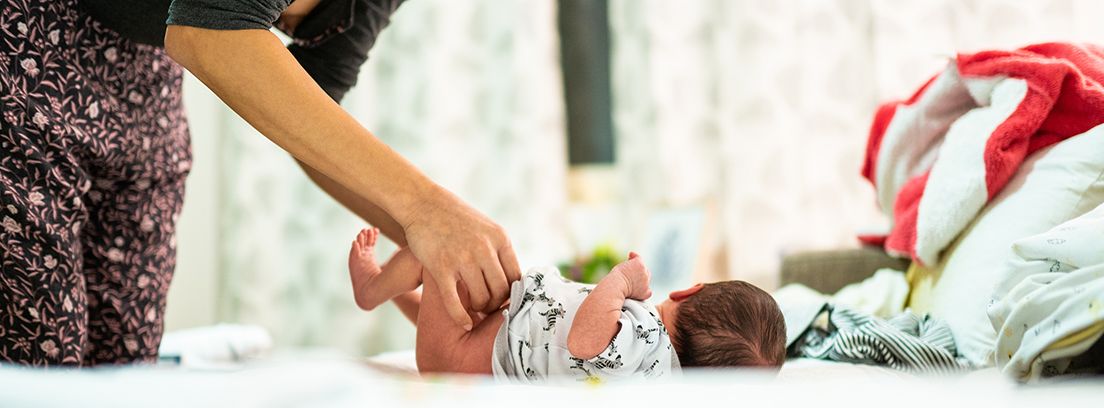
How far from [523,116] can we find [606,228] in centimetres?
53

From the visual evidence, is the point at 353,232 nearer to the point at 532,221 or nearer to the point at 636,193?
the point at 532,221

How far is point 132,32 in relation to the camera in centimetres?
116

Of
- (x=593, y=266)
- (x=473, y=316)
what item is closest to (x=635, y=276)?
(x=473, y=316)

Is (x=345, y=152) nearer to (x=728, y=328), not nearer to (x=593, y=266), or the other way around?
(x=728, y=328)

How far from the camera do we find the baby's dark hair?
3.64 ft

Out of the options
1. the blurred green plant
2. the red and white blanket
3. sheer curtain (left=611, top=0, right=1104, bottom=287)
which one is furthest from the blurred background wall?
the red and white blanket

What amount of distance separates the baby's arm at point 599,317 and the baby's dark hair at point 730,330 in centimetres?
10

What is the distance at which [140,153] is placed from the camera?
1.25 metres

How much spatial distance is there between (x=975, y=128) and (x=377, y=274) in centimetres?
101

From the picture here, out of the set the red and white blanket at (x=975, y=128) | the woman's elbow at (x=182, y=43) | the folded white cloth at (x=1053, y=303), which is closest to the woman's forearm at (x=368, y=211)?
the woman's elbow at (x=182, y=43)

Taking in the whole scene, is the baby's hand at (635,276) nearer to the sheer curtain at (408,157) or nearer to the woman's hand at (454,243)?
the woman's hand at (454,243)

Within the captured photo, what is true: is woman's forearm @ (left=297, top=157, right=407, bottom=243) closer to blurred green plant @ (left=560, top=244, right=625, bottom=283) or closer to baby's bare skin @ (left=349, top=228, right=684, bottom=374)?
baby's bare skin @ (left=349, top=228, right=684, bottom=374)

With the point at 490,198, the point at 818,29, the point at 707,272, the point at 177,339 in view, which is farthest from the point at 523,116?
the point at 177,339

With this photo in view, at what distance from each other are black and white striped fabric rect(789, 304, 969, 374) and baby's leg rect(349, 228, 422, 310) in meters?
0.63
